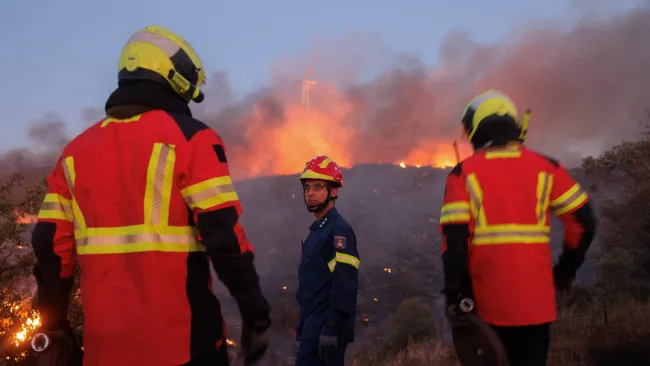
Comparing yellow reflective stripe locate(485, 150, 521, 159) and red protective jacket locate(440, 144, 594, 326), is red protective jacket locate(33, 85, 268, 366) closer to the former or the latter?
red protective jacket locate(440, 144, 594, 326)

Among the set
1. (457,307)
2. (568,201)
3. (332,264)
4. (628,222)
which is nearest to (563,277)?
(568,201)

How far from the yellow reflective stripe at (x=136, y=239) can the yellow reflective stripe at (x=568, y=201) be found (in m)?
2.48

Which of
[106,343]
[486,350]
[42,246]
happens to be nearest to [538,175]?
[486,350]

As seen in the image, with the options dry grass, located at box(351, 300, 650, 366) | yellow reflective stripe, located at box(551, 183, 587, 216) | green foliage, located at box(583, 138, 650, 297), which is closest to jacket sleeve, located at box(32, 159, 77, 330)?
yellow reflective stripe, located at box(551, 183, 587, 216)

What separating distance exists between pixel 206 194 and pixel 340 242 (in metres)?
2.34

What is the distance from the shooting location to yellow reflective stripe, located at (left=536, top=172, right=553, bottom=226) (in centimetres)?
Result: 336

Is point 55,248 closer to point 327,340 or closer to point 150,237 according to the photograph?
point 150,237

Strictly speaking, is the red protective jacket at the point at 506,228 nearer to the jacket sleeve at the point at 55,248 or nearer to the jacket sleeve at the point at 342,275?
the jacket sleeve at the point at 342,275

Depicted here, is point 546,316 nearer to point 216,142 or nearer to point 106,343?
point 216,142

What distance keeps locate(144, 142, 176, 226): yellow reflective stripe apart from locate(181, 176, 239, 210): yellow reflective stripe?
9cm

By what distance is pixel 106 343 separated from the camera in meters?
2.29

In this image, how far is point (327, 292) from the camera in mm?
4523

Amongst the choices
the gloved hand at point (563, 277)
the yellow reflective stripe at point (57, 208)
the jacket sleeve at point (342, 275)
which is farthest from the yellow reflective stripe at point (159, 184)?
the gloved hand at point (563, 277)

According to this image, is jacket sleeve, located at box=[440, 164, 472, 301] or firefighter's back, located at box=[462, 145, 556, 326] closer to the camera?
firefighter's back, located at box=[462, 145, 556, 326]
